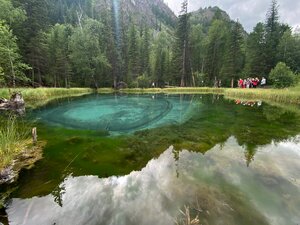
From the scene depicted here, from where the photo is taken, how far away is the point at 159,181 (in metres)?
5.71

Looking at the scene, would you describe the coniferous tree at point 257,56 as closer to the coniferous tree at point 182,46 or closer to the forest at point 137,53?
the forest at point 137,53

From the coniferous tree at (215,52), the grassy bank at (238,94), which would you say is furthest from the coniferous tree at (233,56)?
the grassy bank at (238,94)

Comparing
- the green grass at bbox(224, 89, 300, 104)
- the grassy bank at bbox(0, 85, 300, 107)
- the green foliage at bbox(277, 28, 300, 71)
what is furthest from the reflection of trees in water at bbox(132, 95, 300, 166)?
the green foliage at bbox(277, 28, 300, 71)

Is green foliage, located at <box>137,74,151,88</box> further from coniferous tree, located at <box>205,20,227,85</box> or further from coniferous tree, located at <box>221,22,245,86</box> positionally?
coniferous tree, located at <box>221,22,245,86</box>

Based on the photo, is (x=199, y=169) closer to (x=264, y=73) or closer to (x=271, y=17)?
(x=264, y=73)

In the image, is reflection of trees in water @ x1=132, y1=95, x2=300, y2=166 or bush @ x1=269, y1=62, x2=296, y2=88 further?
bush @ x1=269, y1=62, x2=296, y2=88

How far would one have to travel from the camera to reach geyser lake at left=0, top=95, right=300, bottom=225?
166 inches

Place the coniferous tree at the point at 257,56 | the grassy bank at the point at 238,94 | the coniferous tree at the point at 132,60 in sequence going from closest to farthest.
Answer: the grassy bank at the point at 238,94 < the coniferous tree at the point at 257,56 < the coniferous tree at the point at 132,60

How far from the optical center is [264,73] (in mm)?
42000

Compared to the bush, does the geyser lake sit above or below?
below

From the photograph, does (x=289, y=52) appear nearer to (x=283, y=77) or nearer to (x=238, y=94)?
(x=283, y=77)

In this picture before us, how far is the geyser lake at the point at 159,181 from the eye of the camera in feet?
13.8

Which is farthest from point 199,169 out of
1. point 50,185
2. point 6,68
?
point 6,68

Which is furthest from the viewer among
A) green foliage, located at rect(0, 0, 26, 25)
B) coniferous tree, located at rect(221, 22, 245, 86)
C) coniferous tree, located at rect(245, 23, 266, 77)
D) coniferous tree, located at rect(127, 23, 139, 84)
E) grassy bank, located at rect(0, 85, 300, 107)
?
coniferous tree, located at rect(127, 23, 139, 84)
